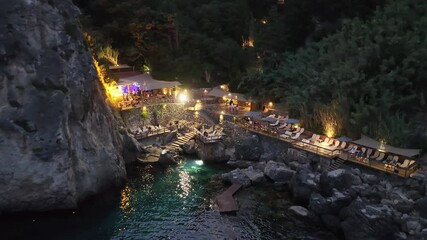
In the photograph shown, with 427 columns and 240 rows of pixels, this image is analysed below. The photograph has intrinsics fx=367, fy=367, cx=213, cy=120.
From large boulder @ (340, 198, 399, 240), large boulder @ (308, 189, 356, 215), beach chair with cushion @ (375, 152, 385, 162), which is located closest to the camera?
large boulder @ (340, 198, 399, 240)

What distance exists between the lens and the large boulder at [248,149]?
4338cm

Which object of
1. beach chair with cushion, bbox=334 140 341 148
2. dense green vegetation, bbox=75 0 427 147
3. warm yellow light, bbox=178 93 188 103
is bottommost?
beach chair with cushion, bbox=334 140 341 148

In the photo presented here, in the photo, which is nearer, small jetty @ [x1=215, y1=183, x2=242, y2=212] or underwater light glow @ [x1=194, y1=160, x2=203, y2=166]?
small jetty @ [x1=215, y1=183, x2=242, y2=212]

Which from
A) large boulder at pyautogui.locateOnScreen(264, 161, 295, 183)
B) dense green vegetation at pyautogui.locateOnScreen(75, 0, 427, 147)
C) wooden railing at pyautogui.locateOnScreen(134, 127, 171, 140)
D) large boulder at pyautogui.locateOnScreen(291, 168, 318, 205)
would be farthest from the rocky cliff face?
dense green vegetation at pyautogui.locateOnScreen(75, 0, 427, 147)

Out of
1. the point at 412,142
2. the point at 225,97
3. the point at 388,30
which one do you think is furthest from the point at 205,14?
the point at 412,142

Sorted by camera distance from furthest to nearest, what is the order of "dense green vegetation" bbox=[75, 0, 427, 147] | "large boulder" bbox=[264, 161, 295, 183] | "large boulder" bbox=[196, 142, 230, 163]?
1. "large boulder" bbox=[196, 142, 230, 163]
2. "dense green vegetation" bbox=[75, 0, 427, 147]
3. "large boulder" bbox=[264, 161, 295, 183]

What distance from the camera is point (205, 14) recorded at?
63969mm

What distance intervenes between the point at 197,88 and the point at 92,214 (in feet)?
106

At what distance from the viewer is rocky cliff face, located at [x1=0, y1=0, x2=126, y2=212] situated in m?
30.9

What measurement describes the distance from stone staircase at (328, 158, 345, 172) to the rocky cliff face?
2331 centimetres

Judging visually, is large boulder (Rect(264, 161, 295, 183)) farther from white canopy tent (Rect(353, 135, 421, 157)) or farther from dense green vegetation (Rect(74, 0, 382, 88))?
dense green vegetation (Rect(74, 0, 382, 88))

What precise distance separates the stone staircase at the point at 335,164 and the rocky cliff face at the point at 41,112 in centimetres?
2331

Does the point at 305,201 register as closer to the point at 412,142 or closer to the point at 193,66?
the point at 412,142

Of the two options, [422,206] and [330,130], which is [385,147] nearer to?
[330,130]
